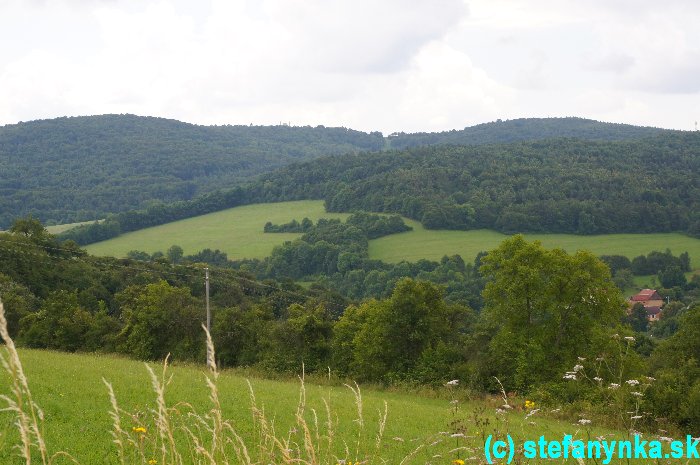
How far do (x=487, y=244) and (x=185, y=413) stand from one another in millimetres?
95819

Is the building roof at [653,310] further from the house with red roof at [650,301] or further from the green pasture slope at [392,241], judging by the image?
the green pasture slope at [392,241]

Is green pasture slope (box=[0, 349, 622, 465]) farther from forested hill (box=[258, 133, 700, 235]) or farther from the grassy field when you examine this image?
forested hill (box=[258, 133, 700, 235])

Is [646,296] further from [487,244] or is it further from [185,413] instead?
[185,413]

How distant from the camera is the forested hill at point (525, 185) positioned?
11638 cm

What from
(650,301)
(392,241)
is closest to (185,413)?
(650,301)

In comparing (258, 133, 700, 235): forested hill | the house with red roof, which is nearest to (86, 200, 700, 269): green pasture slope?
(258, 133, 700, 235): forested hill

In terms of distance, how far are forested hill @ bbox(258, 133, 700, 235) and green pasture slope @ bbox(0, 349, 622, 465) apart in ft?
332

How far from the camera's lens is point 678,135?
175 m

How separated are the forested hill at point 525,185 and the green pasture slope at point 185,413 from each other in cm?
10127

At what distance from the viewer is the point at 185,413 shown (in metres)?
14.1

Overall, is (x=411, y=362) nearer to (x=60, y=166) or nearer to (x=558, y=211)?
(x=558, y=211)

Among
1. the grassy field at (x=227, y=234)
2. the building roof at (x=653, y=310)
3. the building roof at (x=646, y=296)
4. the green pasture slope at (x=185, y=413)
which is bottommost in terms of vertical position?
the building roof at (x=653, y=310)

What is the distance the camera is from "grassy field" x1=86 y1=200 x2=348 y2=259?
108000 millimetres

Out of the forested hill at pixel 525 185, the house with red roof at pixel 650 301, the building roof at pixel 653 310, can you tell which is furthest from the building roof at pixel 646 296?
the forested hill at pixel 525 185
